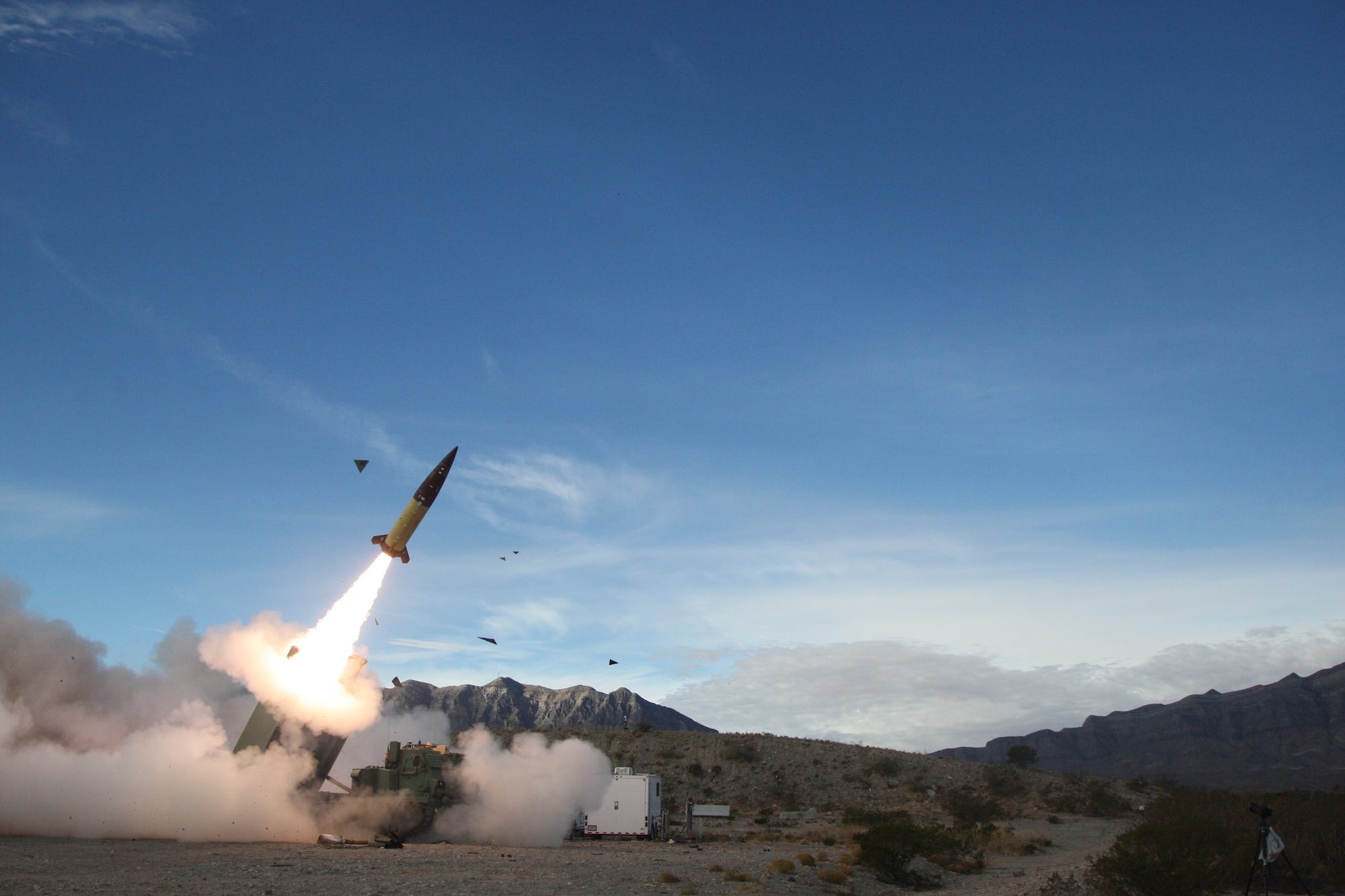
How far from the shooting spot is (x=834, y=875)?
82.4ft

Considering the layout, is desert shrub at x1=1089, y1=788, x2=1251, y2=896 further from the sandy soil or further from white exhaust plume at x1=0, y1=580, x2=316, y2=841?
white exhaust plume at x1=0, y1=580, x2=316, y2=841

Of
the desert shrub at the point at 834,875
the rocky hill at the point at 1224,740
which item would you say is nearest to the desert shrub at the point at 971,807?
the desert shrub at the point at 834,875

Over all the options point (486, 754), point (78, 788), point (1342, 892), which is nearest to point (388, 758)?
point (486, 754)

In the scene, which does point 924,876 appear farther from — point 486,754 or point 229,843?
point 229,843

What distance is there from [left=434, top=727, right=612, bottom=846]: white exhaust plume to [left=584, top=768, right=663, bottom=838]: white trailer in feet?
1.76

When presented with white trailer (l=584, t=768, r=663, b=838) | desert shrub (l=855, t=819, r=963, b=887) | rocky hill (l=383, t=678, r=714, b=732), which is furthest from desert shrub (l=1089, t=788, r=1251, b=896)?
rocky hill (l=383, t=678, r=714, b=732)

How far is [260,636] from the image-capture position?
3094 cm

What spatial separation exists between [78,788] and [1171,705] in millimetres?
191155

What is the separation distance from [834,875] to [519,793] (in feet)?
45.4

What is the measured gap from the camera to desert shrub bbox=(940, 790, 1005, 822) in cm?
5134

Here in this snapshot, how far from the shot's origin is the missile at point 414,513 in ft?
97.9

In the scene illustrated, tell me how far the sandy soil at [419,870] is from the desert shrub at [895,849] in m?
0.68

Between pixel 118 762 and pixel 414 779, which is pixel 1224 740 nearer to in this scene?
pixel 414 779

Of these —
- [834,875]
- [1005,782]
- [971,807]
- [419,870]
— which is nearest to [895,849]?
[834,875]
